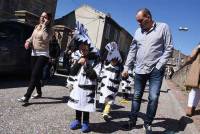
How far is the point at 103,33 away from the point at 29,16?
24941mm

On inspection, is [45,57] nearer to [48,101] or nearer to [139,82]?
[48,101]

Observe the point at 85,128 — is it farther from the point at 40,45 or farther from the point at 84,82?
the point at 40,45

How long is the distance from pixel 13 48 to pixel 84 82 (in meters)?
5.22

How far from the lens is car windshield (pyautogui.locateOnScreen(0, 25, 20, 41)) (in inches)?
425

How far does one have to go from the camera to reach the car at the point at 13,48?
1063 centimetres

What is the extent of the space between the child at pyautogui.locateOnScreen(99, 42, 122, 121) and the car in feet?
10.8

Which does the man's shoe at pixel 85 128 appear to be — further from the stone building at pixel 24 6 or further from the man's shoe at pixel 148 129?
the stone building at pixel 24 6

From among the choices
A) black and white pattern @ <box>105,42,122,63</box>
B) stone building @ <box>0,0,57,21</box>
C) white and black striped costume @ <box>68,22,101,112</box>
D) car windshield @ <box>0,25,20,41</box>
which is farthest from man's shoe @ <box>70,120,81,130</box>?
stone building @ <box>0,0,57,21</box>

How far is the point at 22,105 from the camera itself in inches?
300

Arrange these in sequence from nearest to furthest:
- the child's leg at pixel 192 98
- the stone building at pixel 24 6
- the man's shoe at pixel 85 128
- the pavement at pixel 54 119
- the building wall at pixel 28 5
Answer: the pavement at pixel 54 119, the man's shoe at pixel 85 128, the child's leg at pixel 192 98, the stone building at pixel 24 6, the building wall at pixel 28 5

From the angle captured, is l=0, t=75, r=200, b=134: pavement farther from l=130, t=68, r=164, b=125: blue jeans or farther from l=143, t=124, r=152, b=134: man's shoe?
l=130, t=68, r=164, b=125: blue jeans

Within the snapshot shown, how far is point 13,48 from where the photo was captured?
1097 cm

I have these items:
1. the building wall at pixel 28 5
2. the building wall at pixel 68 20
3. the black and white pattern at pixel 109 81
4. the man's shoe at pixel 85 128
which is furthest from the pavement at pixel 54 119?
the building wall at pixel 68 20

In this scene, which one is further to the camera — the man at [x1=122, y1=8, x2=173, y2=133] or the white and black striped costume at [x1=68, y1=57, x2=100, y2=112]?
the man at [x1=122, y1=8, x2=173, y2=133]
